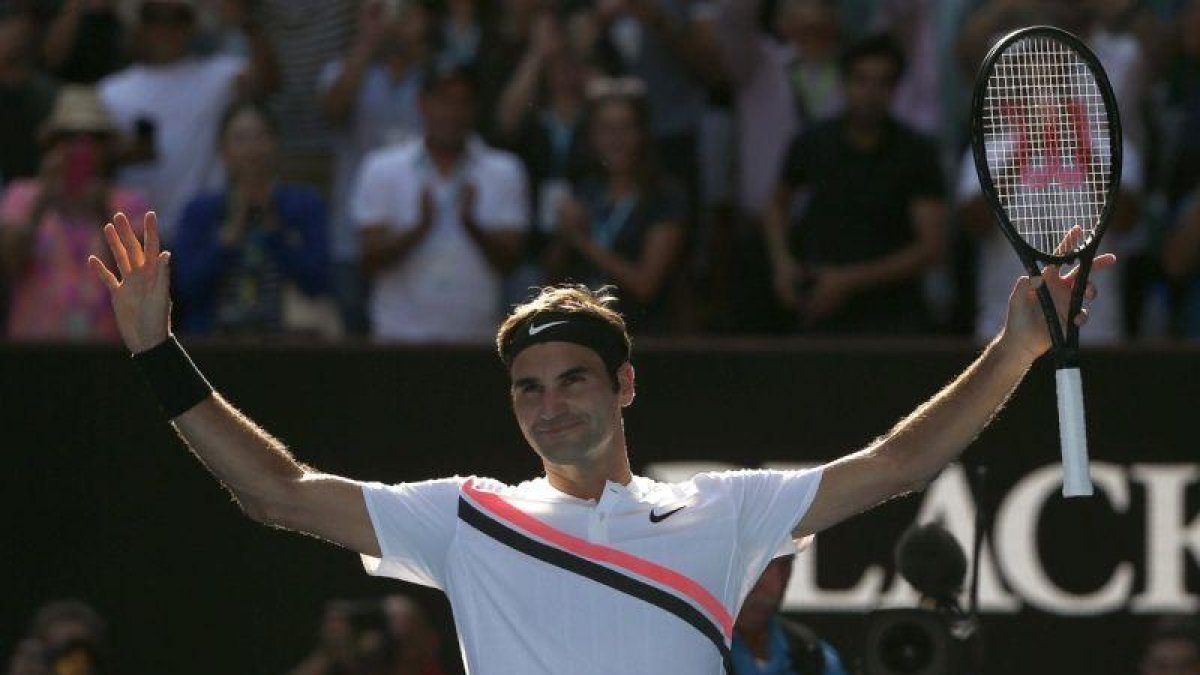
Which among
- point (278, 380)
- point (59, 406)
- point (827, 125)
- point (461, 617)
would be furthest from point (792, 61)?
point (461, 617)

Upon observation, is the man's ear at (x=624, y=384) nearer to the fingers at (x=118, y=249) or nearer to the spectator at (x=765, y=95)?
the fingers at (x=118, y=249)

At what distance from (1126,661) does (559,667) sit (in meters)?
4.64

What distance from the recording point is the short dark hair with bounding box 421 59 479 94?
10.4 m

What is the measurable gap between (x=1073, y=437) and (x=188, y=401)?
1.77 metres

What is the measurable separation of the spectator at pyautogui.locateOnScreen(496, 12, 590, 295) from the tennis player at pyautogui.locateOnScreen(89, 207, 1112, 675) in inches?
194

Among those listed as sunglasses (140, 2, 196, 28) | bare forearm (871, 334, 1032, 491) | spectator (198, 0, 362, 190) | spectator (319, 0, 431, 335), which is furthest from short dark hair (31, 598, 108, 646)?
bare forearm (871, 334, 1032, 491)

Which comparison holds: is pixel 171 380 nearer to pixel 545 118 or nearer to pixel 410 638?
pixel 410 638

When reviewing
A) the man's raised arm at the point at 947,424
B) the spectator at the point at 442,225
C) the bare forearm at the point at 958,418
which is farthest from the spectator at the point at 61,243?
the bare forearm at the point at 958,418

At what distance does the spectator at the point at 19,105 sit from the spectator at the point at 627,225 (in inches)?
90.9

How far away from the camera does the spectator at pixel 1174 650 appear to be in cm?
882

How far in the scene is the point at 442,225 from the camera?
10.3m

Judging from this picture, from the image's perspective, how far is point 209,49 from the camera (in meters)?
11.6

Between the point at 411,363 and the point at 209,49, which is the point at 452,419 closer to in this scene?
the point at 411,363

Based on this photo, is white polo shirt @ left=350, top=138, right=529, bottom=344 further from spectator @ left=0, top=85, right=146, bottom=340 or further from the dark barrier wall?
spectator @ left=0, top=85, right=146, bottom=340
